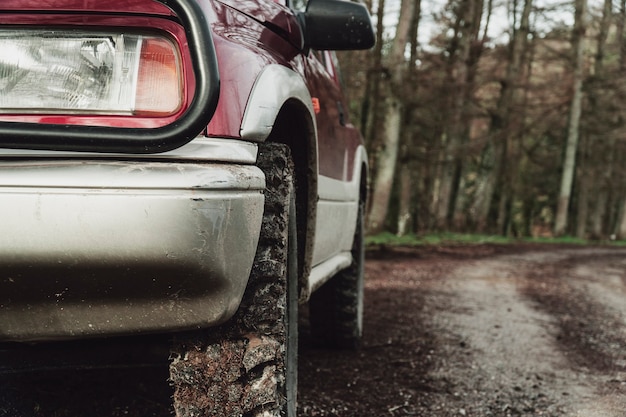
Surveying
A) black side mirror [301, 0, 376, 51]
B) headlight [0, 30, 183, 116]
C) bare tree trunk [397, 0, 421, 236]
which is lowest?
headlight [0, 30, 183, 116]

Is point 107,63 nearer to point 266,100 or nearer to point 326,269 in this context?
point 266,100

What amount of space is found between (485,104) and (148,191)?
880 inches

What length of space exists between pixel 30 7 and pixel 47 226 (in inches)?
21.0

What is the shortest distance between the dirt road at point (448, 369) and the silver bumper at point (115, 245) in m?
1.17

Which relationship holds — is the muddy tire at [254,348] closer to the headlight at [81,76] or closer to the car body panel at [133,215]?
the car body panel at [133,215]

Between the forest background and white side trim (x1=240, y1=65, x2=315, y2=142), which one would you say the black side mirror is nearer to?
white side trim (x1=240, y1=65, x2=315, y2=142)

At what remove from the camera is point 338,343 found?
161 inches

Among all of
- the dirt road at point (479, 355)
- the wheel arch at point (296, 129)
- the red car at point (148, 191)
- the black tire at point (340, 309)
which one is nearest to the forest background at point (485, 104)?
the dirt road at point (479, 355)

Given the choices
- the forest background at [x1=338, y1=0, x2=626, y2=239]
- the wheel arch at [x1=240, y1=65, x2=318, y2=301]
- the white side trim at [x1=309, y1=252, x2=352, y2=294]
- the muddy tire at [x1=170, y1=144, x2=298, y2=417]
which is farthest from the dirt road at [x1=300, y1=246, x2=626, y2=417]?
the forest background at [x1=338, y1=0, x2=626, y2=239]

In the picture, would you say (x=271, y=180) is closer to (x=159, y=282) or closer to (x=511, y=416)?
(x=159, y=282)

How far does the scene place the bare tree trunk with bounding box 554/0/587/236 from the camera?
69.0 ft

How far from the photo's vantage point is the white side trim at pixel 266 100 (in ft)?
5.75

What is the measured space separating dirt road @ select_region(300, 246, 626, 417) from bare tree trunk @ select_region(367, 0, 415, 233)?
18.4 feet

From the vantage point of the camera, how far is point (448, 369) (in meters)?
3.69
